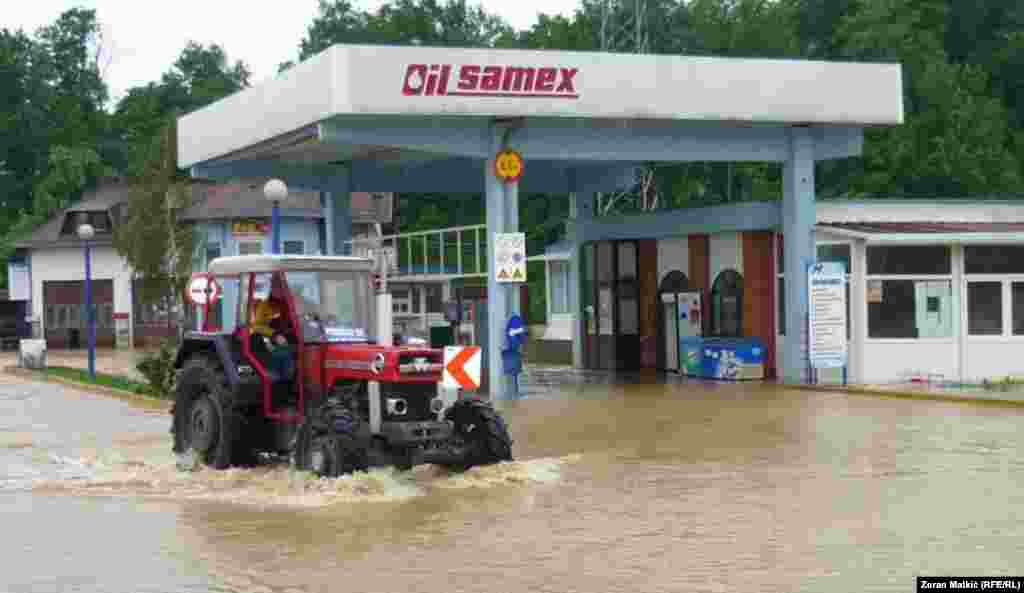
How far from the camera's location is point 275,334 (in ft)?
49.1

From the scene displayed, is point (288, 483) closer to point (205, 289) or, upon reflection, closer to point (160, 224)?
point (205, 289)

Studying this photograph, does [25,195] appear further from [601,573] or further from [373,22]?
[601,573]

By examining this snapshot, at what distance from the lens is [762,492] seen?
13547 mm

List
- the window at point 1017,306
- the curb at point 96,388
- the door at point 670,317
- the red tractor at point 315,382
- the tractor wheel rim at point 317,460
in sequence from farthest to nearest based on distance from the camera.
Result: the door at point 670,317 → the window at point 1017,306 → the curb at point 96,388 → the red tractor at point 315,382 → the tractor wheel rim at point 317,460

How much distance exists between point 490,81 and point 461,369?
10624mm

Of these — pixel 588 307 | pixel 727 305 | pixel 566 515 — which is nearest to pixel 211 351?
pixel 566 515

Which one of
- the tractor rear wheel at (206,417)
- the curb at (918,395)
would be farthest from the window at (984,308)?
the tractor rear wheel at (206,417)

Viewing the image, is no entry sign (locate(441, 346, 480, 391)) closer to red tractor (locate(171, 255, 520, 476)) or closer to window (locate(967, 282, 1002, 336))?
red tractor (locate(171, 255, 520, 476))

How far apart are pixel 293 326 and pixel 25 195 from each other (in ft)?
249

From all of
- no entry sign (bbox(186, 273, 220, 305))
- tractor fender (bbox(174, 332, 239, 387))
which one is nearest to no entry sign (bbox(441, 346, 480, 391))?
tractor fender (bbox(174, 332, 239, 387))

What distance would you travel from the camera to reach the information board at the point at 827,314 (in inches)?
1024

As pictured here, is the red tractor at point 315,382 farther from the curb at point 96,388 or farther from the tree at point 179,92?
the tree at point 179,92

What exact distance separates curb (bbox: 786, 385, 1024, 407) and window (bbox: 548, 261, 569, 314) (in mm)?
12800

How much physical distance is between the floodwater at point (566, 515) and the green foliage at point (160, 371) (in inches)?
276
